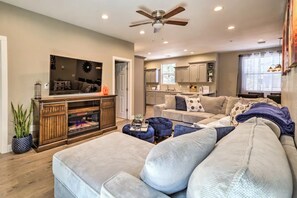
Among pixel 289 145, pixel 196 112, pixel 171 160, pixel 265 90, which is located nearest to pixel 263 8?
pixel 196 112

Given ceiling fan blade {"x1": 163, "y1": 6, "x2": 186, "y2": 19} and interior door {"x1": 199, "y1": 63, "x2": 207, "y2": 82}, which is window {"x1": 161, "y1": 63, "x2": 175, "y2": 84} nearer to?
interior door {"x1": 199, "y1": 63, "x2": 207, "y2": 82}

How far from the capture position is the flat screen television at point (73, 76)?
11.5ft

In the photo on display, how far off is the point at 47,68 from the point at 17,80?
61cm

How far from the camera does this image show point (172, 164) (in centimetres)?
87

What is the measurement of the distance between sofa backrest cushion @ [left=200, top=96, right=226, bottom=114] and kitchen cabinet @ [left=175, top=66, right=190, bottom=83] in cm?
368

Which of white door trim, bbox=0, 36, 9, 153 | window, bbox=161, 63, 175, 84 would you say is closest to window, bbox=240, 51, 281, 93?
window, bbox=161, 63, 175, 84

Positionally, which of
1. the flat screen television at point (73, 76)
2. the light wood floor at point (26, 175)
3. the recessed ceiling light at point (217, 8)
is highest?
the recessed ceiling light at point (217, 8)

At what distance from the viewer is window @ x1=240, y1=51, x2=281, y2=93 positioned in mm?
6238

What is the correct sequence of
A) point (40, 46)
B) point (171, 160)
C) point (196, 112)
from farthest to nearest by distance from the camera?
point (196, 112) < point (40, 46) < point (171, 160)

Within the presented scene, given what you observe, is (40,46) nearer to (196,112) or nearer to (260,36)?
(196,112)

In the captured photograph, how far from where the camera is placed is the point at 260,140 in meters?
0.93

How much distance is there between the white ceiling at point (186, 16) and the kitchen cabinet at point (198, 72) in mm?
2507

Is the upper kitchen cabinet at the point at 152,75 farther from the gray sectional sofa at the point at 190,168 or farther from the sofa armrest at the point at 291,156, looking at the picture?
the sofa armrest at the point at 291,156

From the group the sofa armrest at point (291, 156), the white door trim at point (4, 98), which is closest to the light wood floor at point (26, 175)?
the white door trim at point (4, 98)
